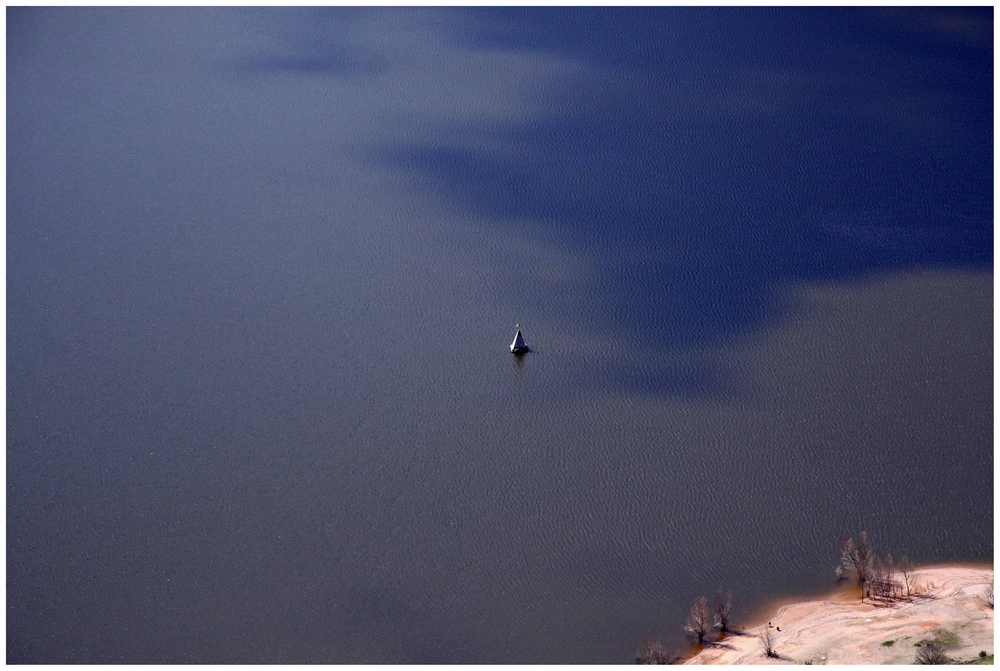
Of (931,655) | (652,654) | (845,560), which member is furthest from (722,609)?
(931,655)

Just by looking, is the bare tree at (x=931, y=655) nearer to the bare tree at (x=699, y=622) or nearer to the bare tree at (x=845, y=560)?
the bare tree at (x=845, y=560)

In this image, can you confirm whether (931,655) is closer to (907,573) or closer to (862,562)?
(862,562)

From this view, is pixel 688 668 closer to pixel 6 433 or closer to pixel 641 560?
pixel 641 560

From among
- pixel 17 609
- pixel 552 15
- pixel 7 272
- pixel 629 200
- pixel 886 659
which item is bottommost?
pixel 886 659

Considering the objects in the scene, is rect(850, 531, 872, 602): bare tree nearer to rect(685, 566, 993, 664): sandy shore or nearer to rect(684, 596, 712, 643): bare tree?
rect(685, 566, 993, 664): sandy shore

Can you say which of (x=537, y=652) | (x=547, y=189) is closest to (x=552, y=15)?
(x=547, y=189)

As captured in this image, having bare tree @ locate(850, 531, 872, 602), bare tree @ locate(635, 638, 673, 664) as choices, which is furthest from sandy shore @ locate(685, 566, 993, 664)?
bare tree @ locate(635, 638, 673, 664)
